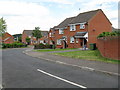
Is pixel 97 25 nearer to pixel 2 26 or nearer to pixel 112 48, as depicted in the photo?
pixel 112 48

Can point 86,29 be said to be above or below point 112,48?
above

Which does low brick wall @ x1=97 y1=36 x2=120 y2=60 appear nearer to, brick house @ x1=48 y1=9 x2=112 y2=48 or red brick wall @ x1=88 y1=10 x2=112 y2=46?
brick house @ x1=48 y1=9 x2=112 y2=48

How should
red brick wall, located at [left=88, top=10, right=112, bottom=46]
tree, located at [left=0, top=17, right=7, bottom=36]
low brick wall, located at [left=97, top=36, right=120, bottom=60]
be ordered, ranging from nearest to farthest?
low brick wall, located at [left=97, top=36, right=120, bottom=60] < red brick wall, located at [left=88, top=10, right=112, bottom=46] < tree, located at [left=0, top=17, right=7, bottom=36]

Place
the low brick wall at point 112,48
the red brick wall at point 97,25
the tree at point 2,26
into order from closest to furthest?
1. the low brick wall at point 112,48
2. the red brick wall at point 97,25
3. the tree at point 2,26

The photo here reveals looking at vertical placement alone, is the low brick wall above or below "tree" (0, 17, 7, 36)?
below

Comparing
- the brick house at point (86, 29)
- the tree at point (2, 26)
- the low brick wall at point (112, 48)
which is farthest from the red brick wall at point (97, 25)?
the tree at point (2, 26)

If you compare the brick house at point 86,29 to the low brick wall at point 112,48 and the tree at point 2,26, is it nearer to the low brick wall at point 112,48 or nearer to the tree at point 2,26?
the low brick wall at point 112,48

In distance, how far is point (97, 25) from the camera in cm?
3428

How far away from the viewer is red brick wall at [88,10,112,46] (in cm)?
3309

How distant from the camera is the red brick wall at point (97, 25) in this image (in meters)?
A: 33.1

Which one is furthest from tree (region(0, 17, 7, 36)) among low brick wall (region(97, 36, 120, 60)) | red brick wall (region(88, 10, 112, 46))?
low brick wall (region(97, 36, 120, 60))

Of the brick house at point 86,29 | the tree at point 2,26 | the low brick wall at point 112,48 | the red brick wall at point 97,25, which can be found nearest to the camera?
the low brick wall at point 112,48

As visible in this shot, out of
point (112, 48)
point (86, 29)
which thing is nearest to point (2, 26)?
point (86, 29)

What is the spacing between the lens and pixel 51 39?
4916 centimetres
